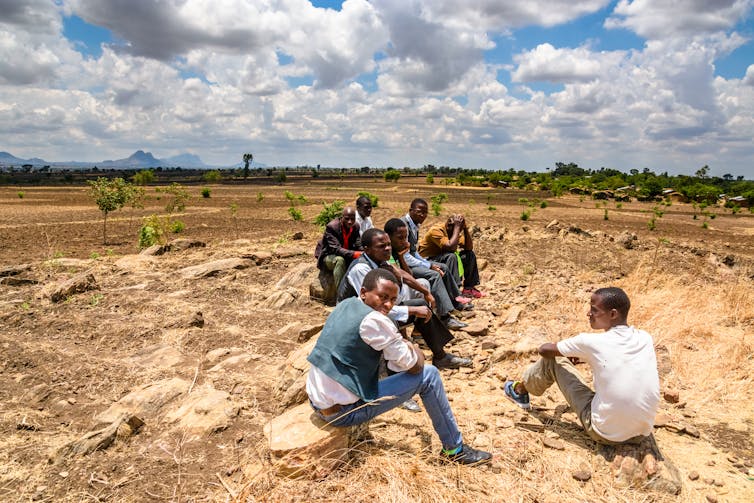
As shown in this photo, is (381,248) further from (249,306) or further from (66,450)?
(249,306)

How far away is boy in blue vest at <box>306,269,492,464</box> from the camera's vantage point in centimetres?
301

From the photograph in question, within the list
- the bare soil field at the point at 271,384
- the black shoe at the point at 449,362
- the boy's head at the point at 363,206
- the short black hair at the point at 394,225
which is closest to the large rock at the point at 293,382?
the bare soil field at the point at 271,384

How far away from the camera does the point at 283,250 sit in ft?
35.0

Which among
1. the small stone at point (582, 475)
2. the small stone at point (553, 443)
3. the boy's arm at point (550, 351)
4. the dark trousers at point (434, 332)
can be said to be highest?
the boy's arm at point (550, 351)

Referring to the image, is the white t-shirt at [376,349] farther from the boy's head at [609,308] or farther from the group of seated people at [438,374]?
the boy's head at [609,308]

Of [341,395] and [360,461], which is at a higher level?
[341,395]

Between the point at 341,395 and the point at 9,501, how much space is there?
235cm

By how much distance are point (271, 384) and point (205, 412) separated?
796 mm

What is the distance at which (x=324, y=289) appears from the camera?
23.6 feet

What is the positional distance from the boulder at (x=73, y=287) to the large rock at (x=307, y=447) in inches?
233

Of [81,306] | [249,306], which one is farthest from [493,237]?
[81,306]

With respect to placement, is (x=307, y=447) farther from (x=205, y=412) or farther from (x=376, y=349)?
(x=205, y=412)

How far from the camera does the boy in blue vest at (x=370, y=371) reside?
9.87 feet

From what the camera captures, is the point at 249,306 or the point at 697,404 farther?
the point at 249,306
